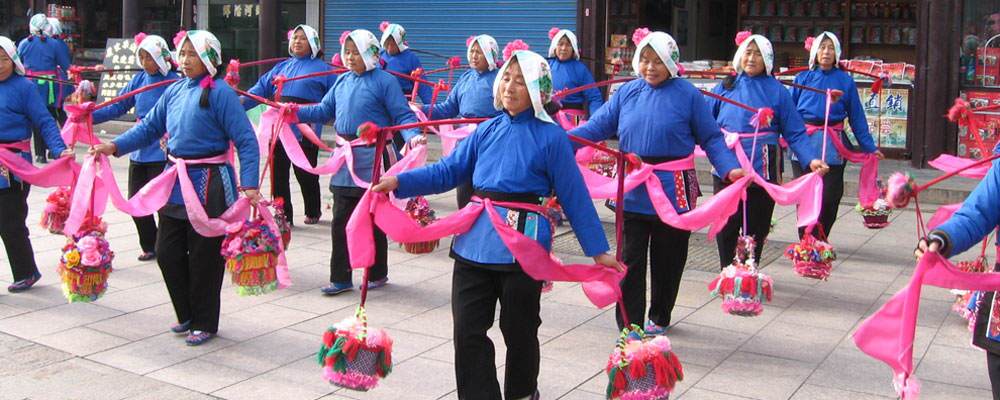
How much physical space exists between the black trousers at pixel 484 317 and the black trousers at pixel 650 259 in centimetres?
150

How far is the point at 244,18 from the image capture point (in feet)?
55.8

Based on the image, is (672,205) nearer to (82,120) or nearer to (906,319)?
(906,319)

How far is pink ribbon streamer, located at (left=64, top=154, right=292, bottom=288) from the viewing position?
586 centimetres

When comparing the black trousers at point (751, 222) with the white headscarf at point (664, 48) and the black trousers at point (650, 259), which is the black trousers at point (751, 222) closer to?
the black trousers at point (650, 259)

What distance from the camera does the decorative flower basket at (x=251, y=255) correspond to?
5883 mm

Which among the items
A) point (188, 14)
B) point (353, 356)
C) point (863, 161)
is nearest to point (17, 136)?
point (353, 356)

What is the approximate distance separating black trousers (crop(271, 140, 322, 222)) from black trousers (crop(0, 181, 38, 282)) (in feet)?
8.04

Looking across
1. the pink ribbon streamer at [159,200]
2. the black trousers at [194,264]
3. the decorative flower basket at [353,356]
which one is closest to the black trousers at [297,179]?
the pink ribbon streamer at [159,200]

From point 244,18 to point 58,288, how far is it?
1032 centimetres

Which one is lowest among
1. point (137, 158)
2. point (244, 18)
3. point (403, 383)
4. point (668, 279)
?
point (403, 383)

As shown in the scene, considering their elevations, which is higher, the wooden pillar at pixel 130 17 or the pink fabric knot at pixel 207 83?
the wooden pillar at pixel 130 17

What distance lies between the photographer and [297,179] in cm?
956

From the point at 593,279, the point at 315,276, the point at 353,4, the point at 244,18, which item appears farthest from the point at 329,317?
the point at 244,18

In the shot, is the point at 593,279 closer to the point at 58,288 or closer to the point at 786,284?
the point at 786,284
